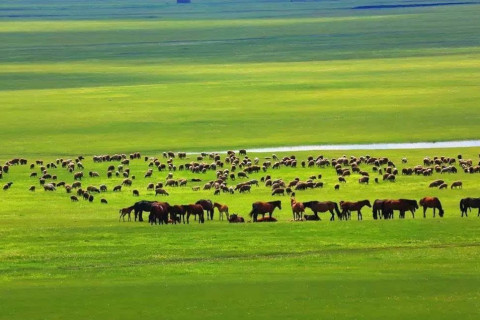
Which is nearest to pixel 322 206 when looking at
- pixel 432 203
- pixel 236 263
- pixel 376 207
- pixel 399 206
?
pixel 376 207

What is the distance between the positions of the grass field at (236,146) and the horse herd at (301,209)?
52cm

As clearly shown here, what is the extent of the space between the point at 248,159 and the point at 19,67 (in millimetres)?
50116

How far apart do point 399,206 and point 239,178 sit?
9328mm

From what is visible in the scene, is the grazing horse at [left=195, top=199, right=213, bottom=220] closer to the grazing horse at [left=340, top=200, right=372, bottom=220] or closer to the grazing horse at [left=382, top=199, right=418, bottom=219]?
the grazing horse at [left=340, top=200, right=372, bottom=220]

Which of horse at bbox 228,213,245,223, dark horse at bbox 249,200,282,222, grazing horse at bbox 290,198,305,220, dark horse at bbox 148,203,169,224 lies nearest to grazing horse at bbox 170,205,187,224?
dark horse at bbox 148,203,169,224

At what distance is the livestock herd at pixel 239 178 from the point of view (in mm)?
30609

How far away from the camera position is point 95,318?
1994 centimetres

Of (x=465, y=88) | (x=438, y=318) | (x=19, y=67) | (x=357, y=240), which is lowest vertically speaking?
(x=438, y=318)

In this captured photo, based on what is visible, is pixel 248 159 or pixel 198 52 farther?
pixel 198 52

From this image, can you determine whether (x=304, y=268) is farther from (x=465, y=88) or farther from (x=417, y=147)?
(x=465, y=88)

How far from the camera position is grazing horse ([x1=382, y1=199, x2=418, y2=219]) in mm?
30438

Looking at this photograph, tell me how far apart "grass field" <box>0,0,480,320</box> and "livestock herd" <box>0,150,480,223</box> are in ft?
1.75

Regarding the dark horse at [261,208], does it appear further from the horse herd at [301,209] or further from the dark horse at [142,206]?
the dark horse at [142,206]

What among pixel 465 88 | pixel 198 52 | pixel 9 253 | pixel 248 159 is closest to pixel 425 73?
pixel 465 88
